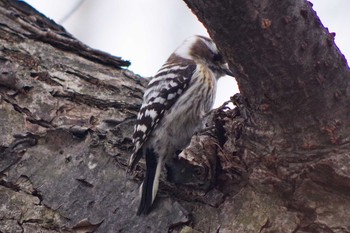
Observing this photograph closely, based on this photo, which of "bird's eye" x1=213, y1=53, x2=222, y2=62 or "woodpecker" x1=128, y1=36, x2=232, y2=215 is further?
"bird's eye" x1=213, y1=53, x2=222, y2=62

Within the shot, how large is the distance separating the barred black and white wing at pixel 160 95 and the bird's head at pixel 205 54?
200 mm

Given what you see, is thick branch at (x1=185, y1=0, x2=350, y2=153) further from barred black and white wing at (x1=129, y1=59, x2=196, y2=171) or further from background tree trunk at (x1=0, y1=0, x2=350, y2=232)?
barred black and white wing at (x1=129, y1=59, x2=196, y2=171)

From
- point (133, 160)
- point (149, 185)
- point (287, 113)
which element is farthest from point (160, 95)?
point (287, 113)

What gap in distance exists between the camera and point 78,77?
10.4 feet

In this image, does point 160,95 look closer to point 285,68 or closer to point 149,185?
point 149,185

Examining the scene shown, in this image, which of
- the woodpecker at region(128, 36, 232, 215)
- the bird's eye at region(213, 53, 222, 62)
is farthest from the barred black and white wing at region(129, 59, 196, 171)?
the bird's eye at region(213, 53, 222, 62)

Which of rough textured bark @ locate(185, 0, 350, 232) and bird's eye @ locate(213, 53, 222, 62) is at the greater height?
bird's eye @ locate(213, 53, 222, 62)

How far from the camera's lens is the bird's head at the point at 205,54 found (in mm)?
4465

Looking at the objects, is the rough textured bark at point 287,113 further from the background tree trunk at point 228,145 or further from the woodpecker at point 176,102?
the woodpecker at point 176,102

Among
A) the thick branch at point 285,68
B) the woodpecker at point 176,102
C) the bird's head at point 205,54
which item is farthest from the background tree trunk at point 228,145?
the bird's head at point 205,54

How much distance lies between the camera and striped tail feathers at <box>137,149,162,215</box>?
2338 millimetres

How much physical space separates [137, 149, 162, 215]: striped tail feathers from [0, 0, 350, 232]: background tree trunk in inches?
1.4

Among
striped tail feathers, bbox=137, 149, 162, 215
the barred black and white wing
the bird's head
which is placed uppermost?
the bird's head

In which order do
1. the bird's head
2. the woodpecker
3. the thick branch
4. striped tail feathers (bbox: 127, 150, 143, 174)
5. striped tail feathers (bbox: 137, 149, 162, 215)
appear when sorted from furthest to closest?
the bird's head → the woodpecker → striped tail feathers (bbox: 127, 150, 143, 174) → striped tail feathers (bbox: 137, 149, 162, 215) → the thick branch
